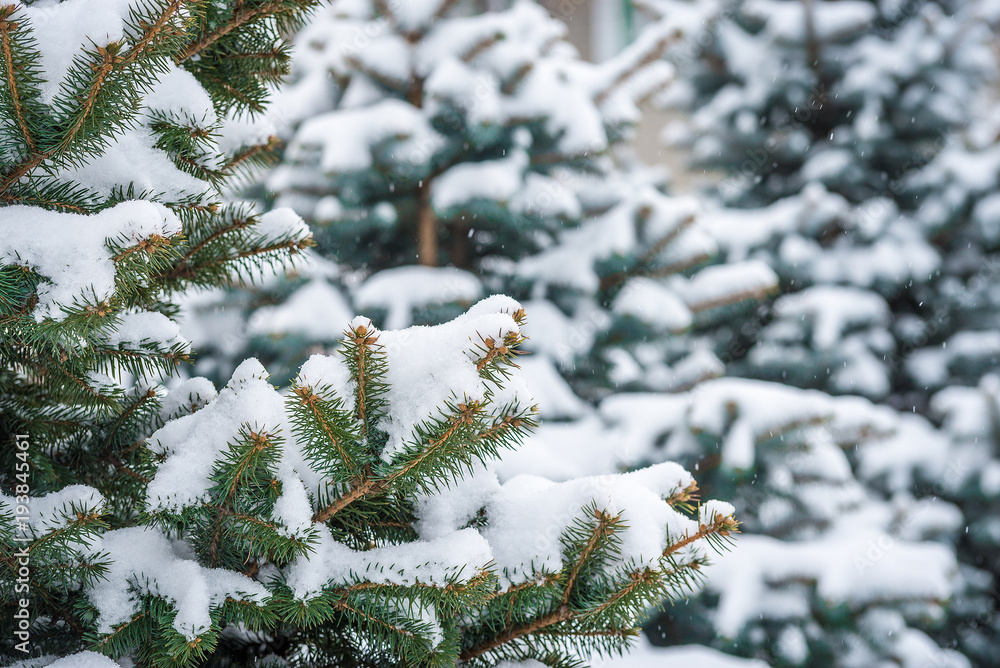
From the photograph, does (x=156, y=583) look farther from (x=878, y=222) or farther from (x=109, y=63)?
(x=878, y=222)

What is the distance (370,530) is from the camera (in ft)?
3.74

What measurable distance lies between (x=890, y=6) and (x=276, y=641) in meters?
5.96

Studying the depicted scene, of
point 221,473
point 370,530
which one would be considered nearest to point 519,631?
point 370,530

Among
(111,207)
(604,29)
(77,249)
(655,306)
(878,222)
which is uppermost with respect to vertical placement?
(604,29)

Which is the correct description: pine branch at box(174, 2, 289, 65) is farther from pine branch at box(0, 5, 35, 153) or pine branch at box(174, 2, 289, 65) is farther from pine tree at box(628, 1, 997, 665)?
pine tree at box(628, 1, 997, 665)

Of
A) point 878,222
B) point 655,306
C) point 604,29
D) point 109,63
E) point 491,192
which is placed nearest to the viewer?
point 109,63

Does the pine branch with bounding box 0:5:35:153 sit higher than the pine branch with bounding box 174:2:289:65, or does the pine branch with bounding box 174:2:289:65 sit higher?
the pine branch with bounding box 174:2:289:65

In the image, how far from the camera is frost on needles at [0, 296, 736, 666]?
0.96m

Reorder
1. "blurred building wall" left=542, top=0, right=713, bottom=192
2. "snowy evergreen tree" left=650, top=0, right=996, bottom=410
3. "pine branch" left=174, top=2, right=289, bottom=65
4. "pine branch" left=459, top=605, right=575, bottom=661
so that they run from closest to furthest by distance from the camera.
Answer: "pine branch" left=459, top=605, right=575, bottom=661 → "pine branch" left=174, top=2, right=289, bottom=65 → "snowy evergreen tree" left=650, top=0, right=996, bottom=410 → "blurred building wall" left=542, top=0, right=713, bottom=192

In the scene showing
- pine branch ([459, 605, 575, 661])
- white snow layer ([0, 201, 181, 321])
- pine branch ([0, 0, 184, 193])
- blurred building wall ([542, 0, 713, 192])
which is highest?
blurred building wall ([542, 0, 713, 192])

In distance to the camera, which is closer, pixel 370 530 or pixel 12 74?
pixel 12 74

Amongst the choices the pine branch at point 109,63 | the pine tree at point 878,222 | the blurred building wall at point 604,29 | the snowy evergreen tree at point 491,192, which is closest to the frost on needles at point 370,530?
the pine branch at point 109,63

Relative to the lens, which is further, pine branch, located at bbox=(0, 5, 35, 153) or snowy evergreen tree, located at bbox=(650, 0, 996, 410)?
snowy evergreen tree, located at bbox=(650, 0, 996, 410)

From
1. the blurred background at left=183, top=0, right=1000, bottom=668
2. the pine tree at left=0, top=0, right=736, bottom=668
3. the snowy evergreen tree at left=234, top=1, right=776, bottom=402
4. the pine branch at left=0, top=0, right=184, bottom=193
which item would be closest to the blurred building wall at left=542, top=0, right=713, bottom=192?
the blurred background at left=183, top=0, right=1000, bottom=668
